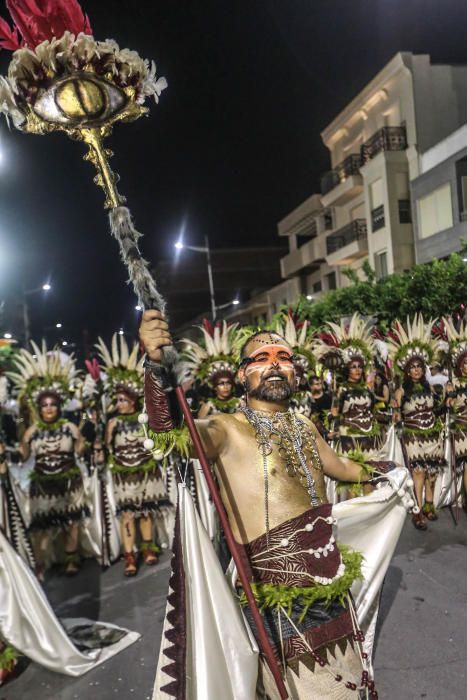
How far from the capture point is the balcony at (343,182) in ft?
96.5

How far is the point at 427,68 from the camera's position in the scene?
2488 centimetres

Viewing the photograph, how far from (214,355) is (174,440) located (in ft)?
16.0

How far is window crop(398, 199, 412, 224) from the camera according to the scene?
25.5 metres

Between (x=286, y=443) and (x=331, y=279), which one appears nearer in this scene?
(x=286, y=443)

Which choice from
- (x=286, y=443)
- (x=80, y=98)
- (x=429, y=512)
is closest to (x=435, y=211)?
(x=429, y=512)

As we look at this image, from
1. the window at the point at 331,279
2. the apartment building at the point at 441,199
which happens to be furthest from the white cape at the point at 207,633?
the window at the point at 331,279

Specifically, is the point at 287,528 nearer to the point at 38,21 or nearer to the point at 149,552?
the point at 38,21

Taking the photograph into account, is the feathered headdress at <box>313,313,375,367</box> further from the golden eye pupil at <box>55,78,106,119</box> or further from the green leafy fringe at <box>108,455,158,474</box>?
the golden eye pupil at <box>55,78,106,119</box>

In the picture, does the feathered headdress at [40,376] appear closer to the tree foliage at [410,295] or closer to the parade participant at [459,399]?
the parade participant at [459,399]

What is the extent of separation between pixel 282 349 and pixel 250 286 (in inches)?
2122

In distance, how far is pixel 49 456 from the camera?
21.4 ft

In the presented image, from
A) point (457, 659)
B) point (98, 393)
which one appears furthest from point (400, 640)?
point (98, 393)

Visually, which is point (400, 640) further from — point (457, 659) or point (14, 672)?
point (14, 672)

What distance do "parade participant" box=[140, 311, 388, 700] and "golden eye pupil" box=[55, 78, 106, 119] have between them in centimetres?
119
